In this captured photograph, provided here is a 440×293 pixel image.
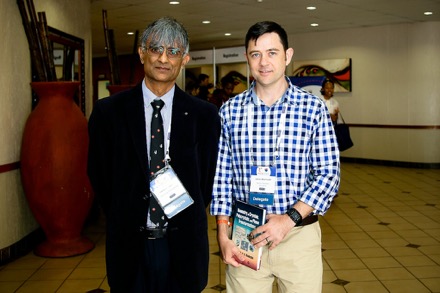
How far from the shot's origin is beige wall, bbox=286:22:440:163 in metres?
11.2

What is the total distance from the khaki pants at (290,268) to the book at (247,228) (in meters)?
0.09

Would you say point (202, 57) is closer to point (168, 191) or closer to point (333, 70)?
point (333, 70)

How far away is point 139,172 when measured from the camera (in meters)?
1.97

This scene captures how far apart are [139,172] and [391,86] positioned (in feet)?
35.2

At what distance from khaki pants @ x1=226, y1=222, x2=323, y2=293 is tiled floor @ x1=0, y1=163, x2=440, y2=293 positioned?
204 centimetres

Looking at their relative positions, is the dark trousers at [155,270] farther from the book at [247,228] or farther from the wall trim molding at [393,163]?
the wall trim molding at [393,163]

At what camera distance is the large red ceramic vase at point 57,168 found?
478 centimetres

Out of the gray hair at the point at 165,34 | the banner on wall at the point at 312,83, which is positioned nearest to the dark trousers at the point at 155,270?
the gray hair at the point at 165,34

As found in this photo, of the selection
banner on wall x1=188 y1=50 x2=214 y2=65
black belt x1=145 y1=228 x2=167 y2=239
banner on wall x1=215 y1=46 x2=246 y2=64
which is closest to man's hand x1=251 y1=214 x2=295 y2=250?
black belt x1=145 y1=228 x2=167 y2=239

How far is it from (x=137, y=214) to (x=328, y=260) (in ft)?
10.7

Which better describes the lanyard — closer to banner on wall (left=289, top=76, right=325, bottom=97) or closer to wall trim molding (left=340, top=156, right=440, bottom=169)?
banner on wall (left=289, top=76, right=325, bottom=97)

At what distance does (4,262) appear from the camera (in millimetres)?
4699

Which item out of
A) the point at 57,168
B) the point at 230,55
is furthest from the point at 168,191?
the point at 230,55

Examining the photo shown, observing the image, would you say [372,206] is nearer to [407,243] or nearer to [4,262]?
[407,243]
